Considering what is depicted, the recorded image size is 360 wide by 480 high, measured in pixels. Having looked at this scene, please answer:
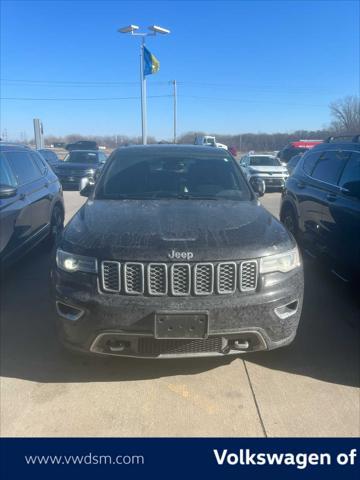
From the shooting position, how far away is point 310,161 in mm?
5660

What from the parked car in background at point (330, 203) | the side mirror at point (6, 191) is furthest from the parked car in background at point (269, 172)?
the side mirror at point (6, 191)

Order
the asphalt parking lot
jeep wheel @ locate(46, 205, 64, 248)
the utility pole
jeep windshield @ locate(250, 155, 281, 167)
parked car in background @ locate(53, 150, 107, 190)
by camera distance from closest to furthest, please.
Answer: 1. the asphalt parking lot
2. jeep wheel @ locate(46, 205, 64, 248)
3. parked car in background @ locate(53, 150, 107, 190)
4. jeep windshield @ locate(250, 155, 281, 167)
5. the utility pole

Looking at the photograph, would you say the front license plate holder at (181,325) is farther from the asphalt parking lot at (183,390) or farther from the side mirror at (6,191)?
the side mirror at (6,191)

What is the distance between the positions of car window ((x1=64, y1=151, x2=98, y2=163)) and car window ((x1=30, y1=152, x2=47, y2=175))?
10.7 m

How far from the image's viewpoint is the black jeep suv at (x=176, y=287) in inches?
106

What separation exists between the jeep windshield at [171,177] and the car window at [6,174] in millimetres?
1300

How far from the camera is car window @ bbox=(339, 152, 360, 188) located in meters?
4.24

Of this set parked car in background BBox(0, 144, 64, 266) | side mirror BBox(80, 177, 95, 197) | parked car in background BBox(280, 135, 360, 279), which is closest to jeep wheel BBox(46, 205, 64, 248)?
parked car in background BBox(0, 144, 64, 266)

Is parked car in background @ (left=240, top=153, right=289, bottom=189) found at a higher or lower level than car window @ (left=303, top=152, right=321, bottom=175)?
lower

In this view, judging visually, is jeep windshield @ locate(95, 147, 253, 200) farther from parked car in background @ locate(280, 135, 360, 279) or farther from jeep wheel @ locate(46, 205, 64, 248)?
jeep wheel @ locate(46, 205, 64, 248)

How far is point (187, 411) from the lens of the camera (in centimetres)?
278

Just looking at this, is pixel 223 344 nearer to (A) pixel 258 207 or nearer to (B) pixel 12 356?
(A) pixel 258 207

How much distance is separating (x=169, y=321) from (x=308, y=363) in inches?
56.6
